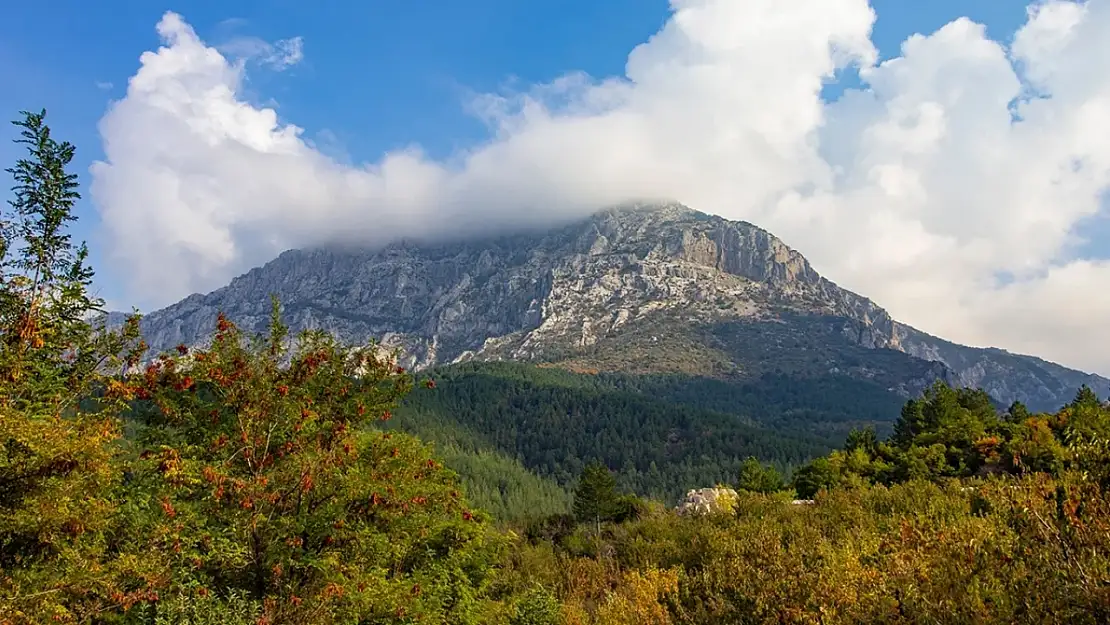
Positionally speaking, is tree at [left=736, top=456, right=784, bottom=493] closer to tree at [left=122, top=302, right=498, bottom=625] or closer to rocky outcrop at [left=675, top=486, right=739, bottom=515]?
rocky outcrop at [left=675, top=486, right=739, bottom=515]

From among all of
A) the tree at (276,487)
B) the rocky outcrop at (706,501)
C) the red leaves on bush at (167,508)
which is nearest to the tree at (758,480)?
the rocky outcrop at (706,501)

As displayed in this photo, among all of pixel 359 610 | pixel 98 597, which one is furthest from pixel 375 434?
pixel 98 597

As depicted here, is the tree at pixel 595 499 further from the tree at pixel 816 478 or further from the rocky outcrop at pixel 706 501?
the tree at pixel 816 478

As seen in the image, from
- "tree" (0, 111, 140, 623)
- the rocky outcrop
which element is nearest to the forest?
"tree" (0, 111, 140, 623)

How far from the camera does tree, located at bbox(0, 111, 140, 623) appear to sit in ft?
34.5

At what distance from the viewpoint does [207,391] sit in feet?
58.4

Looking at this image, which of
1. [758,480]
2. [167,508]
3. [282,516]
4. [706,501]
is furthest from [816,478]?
[167,508]

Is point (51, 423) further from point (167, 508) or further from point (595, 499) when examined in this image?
point (595, 499)

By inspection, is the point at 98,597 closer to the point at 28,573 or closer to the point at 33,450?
the point at 28,573

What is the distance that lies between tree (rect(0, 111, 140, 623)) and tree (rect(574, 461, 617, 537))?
74792 mm

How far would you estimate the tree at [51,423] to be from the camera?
10508 mm

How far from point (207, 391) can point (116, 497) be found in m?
4.14

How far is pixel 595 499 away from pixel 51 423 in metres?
78.3

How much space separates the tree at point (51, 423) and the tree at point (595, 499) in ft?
245
